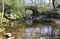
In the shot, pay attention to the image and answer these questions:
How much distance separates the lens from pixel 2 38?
2.41m

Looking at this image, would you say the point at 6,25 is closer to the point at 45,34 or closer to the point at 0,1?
the point at 0,1

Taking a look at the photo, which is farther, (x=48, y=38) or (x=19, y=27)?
(x=19, y=27)

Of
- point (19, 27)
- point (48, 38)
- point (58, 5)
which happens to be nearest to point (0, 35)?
point (19, 27)

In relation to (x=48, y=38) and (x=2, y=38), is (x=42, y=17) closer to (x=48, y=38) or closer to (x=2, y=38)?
(x=48, y=38)

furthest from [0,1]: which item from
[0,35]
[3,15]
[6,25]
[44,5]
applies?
[44,5]

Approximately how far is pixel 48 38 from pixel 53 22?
35 centimetres

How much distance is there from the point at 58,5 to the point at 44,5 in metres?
0.26

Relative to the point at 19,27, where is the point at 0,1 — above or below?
above

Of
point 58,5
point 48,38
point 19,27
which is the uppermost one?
point 58,5

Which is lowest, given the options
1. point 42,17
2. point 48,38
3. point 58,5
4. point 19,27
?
point 48,38

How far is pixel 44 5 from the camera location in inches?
107

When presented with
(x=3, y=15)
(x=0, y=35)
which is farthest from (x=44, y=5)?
(x=0, y=35)

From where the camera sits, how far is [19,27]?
102 inches

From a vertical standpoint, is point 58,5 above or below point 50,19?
above
